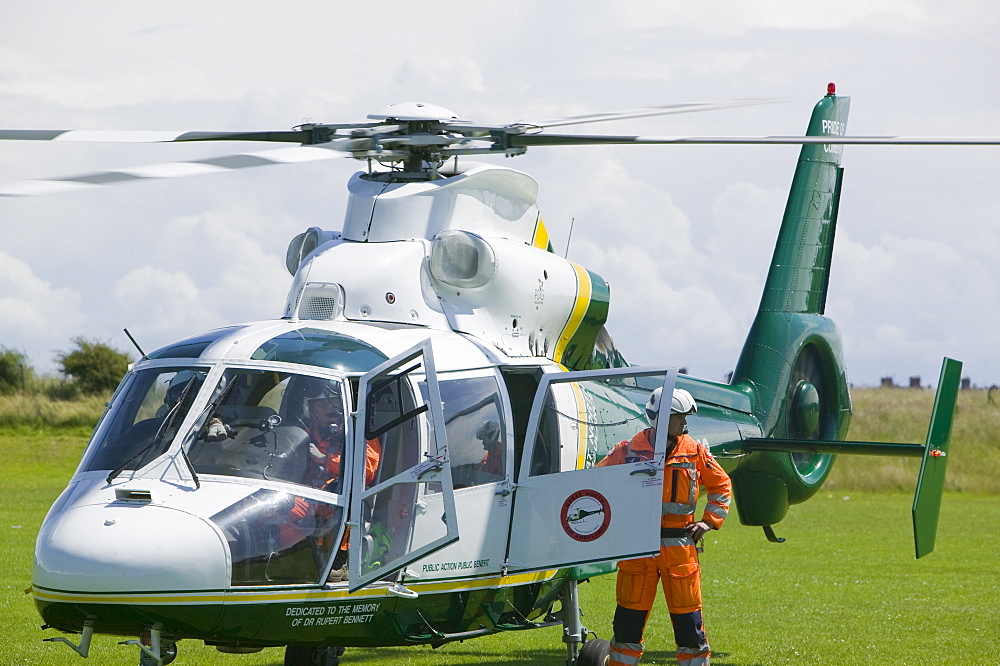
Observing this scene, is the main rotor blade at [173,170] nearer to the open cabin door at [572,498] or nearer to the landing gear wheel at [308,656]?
the open cabin door at [572,498]

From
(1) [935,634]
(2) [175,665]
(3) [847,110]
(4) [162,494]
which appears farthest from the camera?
(3) [847,110]

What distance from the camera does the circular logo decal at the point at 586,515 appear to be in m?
6.73

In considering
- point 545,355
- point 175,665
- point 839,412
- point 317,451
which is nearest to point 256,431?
point 317,451

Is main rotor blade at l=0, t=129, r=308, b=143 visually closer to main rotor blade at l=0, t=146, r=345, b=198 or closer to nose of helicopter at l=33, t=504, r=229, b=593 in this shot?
main rotor blade at l=0, t=146, r=345, b=198

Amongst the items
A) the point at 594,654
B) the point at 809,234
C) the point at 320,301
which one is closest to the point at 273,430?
the point at 320,301

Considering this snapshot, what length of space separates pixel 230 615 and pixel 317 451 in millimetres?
908

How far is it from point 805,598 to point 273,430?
9.22 meters

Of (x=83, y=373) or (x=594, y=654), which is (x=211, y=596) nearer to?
A: (x=594, y=654)

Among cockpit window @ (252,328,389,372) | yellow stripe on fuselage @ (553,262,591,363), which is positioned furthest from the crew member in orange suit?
cockpit window @ (252,328,389,372)

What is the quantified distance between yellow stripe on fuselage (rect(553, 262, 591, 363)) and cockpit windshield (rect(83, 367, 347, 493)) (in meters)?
2.34

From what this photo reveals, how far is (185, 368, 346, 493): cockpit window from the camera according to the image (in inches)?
235

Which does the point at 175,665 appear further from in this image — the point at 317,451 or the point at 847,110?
the point at 847,110

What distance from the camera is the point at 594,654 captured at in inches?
327

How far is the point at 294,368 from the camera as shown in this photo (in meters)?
6.31
